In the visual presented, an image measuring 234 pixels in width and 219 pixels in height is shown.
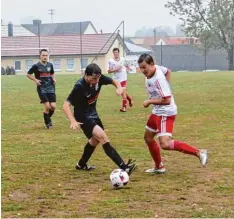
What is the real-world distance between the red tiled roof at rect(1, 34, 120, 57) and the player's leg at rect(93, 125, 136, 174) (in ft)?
176

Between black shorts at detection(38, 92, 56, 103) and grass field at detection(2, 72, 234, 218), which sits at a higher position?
black shorts at detection(38, 92, 56, 103)

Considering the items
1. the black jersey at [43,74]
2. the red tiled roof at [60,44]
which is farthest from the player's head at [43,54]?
the red tiled roof at [60,44]

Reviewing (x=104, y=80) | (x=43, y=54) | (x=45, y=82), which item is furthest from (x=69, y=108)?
(x=45, y=82)

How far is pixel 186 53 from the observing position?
91438mm

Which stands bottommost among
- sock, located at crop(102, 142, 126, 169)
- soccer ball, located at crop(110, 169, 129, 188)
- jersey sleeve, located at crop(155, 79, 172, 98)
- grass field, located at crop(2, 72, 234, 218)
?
grass field, located at crop(2, 72, 234, 218)

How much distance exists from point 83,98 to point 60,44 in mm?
59197

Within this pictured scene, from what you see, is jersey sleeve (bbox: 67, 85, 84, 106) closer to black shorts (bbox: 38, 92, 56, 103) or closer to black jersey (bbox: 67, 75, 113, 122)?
black jersey (bbox: 67, 75, 113, 122)

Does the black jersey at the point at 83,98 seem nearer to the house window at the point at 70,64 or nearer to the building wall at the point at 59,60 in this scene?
the building wall at the point at 59,60

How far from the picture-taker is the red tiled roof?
63.2m

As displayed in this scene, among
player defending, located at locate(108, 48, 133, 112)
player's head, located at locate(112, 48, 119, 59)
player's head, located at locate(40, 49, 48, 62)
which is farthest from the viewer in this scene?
player defending, located at locate(108, 48, 133, 112)

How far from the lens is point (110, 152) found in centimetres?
807

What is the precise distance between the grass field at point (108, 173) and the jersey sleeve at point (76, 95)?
1038mm

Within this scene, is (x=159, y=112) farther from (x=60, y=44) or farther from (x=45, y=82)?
(x=60, y=44)

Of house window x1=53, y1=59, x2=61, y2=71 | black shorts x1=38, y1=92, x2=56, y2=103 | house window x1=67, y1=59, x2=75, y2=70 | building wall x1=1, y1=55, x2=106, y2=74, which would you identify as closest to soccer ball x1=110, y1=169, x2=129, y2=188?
black shorts x1=38, y1=92, x2=56, y2=103
